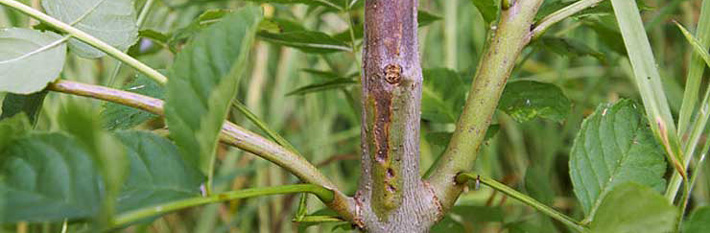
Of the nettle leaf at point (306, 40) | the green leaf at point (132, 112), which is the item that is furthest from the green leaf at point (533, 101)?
the green leaf at point (132, 112)

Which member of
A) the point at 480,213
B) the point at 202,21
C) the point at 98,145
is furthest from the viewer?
the point at 480,213

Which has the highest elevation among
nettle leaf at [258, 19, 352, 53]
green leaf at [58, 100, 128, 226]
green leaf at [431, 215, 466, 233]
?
green leaf at [58, 100, 128, 226]

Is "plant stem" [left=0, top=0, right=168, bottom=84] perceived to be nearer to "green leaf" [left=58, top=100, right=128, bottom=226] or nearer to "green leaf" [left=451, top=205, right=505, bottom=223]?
"green leaf" [left=58, top=100, right=128, bottom=226]

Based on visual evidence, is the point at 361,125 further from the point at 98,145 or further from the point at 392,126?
the point at 98,145

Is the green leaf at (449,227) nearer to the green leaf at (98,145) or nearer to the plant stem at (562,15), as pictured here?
the plant stem at (562,15)

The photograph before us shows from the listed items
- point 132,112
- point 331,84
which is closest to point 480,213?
point 331,84

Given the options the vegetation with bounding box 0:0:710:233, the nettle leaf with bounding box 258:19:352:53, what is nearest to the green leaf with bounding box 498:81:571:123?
the vegetation with bounding box 0:0:710:233
